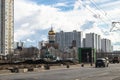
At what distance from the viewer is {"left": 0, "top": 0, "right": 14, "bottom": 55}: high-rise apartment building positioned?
158962mm

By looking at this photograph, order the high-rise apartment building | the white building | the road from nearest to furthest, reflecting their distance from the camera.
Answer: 1. the road
2. the high-rise apartment building
3. the white building

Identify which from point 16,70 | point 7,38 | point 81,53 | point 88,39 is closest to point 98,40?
point 88,39

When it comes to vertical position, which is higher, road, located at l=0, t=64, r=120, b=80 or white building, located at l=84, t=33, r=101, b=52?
white building, located at l=84, t=33, r=101, b=52

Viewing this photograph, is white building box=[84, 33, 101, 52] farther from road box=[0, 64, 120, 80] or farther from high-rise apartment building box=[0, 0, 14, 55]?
road box=[0, 64, 120, 80]

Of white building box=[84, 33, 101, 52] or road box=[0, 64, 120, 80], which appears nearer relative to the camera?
road box=[0, 64, 120, 80]

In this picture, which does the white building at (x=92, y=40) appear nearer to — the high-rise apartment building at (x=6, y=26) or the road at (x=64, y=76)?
the high-rise apartment building at (x=6, y=26)

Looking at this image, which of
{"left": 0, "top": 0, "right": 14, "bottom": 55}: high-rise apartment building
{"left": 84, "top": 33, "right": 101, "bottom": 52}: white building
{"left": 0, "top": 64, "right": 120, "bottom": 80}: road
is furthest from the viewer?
{"left": 84, "top": 33, "right": 101, "bottom": 52}: white building

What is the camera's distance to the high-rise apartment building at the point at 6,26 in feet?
522

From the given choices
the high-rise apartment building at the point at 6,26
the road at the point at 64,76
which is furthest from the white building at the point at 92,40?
the road at the point at 64,76

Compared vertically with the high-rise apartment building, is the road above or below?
below

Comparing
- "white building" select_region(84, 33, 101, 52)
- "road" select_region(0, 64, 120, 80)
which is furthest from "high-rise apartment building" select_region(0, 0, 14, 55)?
"road" select_region(0, 64, 120, 80)

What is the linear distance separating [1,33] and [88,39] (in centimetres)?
5161

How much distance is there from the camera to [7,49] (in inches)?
6836

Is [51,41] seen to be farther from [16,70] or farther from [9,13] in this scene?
[16,70]
